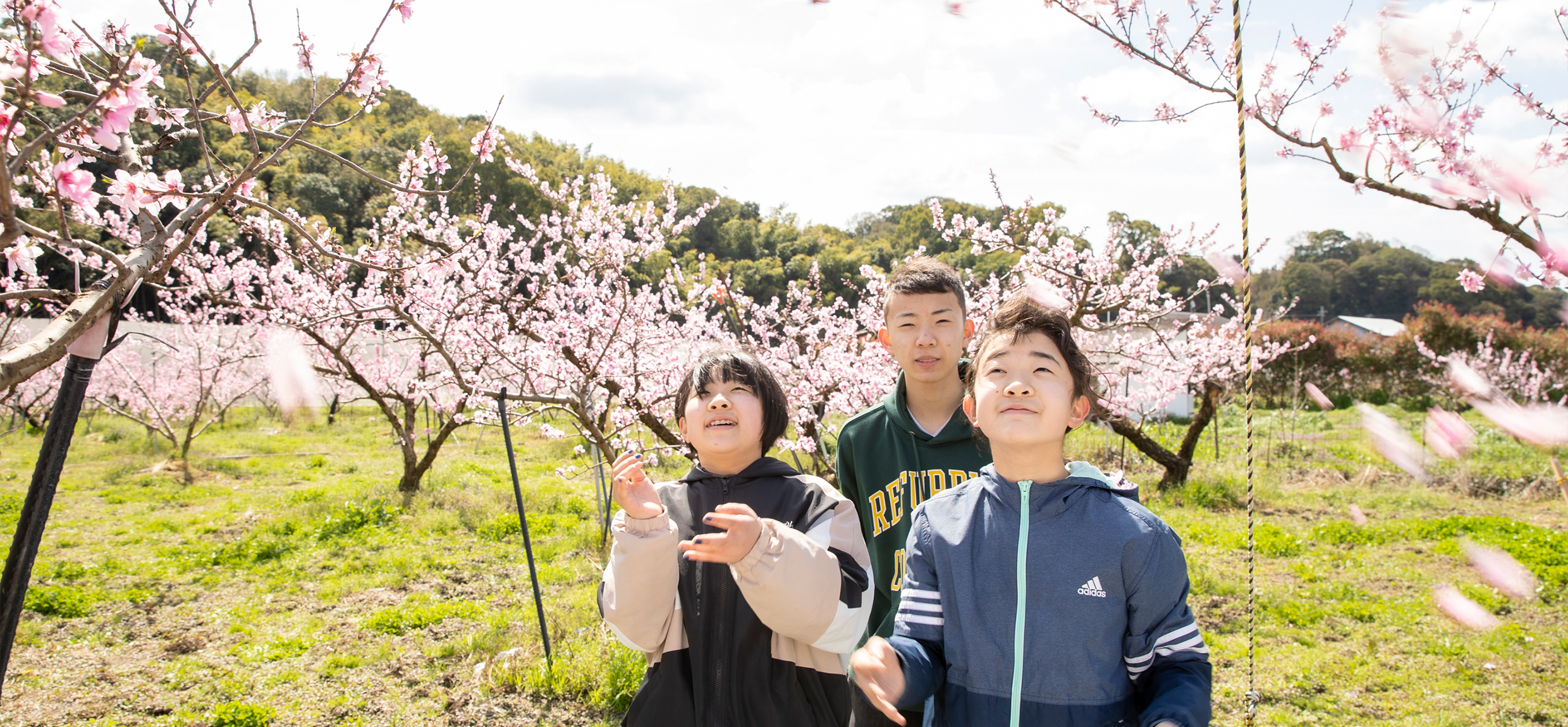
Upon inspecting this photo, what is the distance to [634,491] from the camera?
1448 mm

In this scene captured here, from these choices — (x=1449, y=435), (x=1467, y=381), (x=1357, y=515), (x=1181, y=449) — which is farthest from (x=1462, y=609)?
(x=1467, y=381)

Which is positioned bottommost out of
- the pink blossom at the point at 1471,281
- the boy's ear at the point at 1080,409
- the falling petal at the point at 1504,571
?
the falling petal at the point at 1504,571

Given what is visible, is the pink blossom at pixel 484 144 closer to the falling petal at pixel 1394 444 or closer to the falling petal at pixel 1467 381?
the falling petal at pixel 1394 444

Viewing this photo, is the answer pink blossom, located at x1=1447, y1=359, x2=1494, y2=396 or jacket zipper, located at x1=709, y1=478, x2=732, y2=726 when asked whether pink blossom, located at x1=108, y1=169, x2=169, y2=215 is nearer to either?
jacket zipper, located at x1=709, y1=478, x2=732, y2=726

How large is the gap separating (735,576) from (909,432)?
2.57 feet

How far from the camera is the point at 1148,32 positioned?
3.07 m

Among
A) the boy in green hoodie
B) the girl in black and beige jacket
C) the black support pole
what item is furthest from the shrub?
the boy in green hoodie

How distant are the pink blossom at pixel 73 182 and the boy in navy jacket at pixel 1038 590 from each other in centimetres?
182

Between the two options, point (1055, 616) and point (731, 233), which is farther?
point (731, 233)

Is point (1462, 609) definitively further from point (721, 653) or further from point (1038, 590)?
point (721, 653)

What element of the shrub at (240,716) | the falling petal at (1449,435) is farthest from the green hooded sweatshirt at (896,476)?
the falling petal at (1449,435)

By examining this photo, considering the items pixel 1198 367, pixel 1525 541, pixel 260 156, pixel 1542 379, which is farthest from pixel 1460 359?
pixel 260 156

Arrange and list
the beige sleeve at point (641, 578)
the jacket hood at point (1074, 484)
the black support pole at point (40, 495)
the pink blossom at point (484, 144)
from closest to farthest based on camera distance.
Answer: the jacket hood at point (1074, 484), the beige sleeve at point (641, 578), the black support pole at point (40, 495), the pink blossom at point (484, 144)

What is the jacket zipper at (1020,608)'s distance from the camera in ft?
4.18
